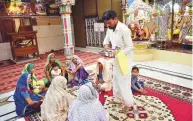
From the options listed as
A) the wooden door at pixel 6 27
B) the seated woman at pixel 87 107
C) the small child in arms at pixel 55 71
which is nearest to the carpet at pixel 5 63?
the wooden door at pixel 6 27

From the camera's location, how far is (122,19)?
22.4 feet

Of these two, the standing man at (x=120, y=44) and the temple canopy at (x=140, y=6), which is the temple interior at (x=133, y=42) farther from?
the standing man at (x=120, y=44)

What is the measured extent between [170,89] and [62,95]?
6.84ft

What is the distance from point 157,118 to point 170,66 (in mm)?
2788

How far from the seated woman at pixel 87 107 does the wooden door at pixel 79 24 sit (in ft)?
23.1

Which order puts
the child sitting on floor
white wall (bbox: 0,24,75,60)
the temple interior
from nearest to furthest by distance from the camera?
the temple interior, the child sitting on floor, white wall (bbox: 0,24,75,60)

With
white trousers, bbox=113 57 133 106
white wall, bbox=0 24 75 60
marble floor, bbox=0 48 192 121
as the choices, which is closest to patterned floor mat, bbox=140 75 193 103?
marble floor, bbox=0 48 192 121

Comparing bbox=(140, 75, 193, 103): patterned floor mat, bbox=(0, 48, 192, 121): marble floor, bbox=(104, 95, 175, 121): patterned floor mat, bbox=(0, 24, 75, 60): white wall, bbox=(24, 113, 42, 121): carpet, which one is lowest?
bbox=(24, 113, 42, 121): carpet

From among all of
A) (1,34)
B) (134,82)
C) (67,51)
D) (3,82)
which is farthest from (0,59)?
(134,82)

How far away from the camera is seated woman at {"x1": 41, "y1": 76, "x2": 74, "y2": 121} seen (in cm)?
226

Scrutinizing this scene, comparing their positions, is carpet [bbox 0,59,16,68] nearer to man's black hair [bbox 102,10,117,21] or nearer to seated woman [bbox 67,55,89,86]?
seated woman [bbox 67,55,89,86]

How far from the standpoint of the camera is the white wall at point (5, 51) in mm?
6721

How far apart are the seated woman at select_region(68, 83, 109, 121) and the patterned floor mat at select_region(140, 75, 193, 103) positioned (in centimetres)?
182

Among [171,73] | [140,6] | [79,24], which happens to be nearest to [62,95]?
[171,73]
